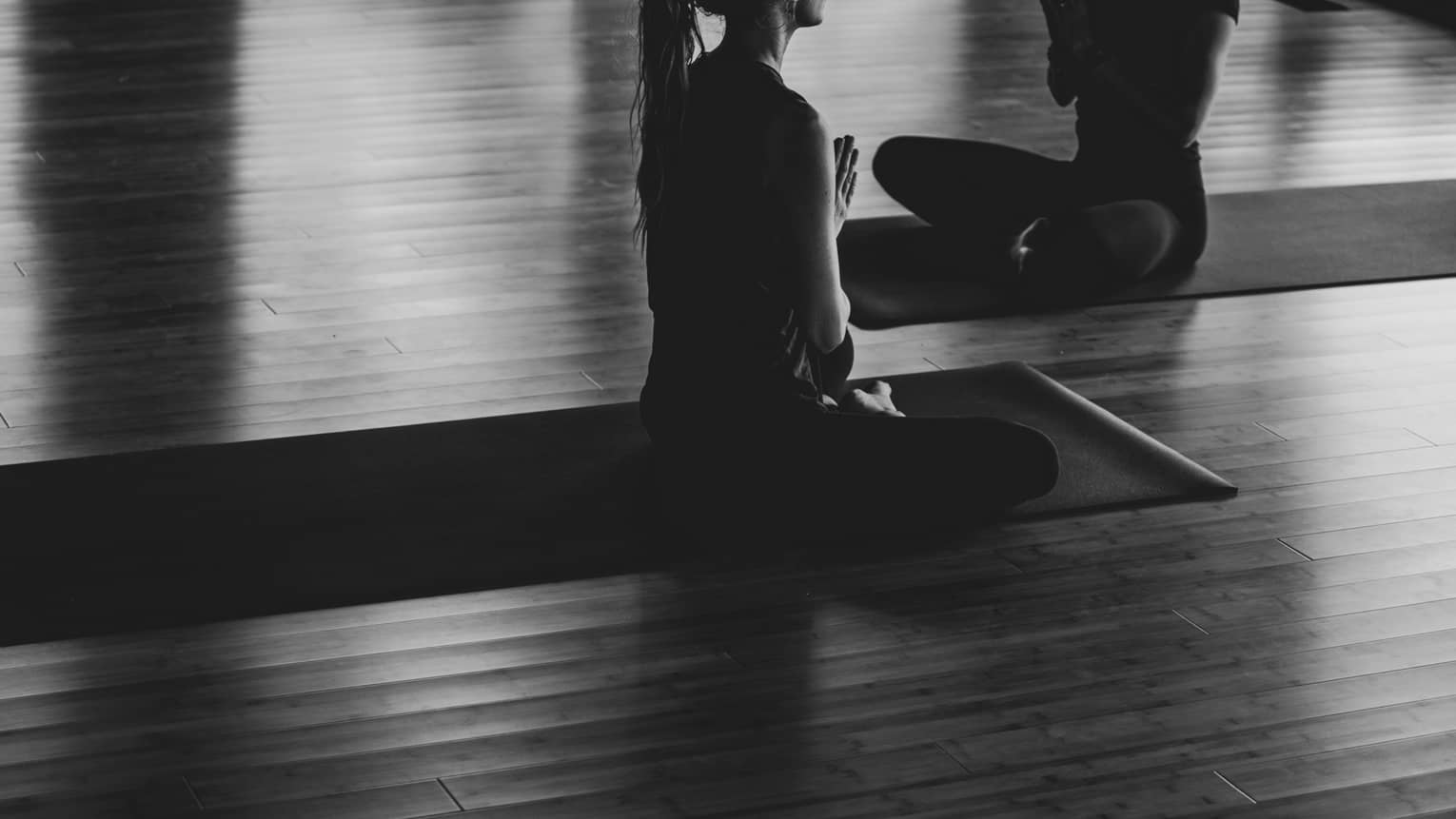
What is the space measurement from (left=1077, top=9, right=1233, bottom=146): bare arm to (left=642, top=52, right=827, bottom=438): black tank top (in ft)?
4.73

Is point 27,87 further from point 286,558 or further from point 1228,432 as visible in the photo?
point 1228,432

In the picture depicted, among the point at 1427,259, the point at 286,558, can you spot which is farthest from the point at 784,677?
the point at 1427,259

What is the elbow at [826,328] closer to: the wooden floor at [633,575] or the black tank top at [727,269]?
the black tank top at [727,269]

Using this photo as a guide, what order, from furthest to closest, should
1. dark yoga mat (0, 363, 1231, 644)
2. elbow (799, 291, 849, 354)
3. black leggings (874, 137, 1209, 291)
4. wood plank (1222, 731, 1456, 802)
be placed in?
black leggings (874, 137, 1209, 291) → elbow (799, 291, 849, 354) → dark yoga mat (0, 363, 1231, 644) → wood plank (1222, 731, 1456, 802)

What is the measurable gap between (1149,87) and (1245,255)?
56cm

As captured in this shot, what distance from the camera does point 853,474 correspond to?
279cm

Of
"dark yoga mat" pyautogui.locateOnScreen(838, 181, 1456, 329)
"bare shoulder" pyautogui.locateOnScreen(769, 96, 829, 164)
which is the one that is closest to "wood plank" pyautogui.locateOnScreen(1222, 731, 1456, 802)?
"bare shoulder" pyautogui.locateOnScreen(769, 96, 829, 164)

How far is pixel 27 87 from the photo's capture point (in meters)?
5.40

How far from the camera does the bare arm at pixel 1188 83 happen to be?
A: 385 centimetres

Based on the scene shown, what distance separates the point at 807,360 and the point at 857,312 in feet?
3.19

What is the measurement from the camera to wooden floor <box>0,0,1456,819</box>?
2230 mm

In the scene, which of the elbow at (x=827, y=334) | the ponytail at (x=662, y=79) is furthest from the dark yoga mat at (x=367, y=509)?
the ponytail at (x=662, y=79)

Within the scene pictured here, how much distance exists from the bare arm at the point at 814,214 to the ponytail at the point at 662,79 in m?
0.18

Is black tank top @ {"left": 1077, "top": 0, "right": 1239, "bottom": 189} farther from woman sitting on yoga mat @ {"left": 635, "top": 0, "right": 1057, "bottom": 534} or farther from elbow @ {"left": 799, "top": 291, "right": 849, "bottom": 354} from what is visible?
elbow @ {"left": 799, "top": 291, "right": 849, "bottom": 354}
